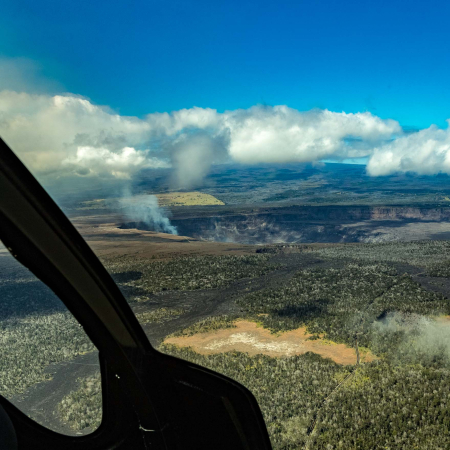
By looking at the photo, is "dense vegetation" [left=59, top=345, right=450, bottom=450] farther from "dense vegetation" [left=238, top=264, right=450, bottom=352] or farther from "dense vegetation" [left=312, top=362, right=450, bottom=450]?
"dense vegetation" [left=238, top=264, right=450, bottom=352]

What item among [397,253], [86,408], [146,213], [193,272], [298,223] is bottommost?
[397,253]

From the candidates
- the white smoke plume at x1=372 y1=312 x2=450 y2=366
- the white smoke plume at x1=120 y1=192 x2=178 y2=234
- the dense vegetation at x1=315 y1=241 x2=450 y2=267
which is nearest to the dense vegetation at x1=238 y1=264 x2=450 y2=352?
the white smoke plume at x1=372 y1=312 x2=450 y2=366

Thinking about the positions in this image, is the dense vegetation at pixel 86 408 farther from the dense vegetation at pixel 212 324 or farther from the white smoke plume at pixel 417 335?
the white smoke plume at pixel 417 335

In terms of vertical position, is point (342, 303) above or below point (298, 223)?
above

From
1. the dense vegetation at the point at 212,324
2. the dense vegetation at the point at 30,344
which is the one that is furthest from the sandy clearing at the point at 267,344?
the dense vegetation at the point at 30,344

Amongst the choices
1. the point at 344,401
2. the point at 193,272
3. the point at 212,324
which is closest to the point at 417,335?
the point at 344,401

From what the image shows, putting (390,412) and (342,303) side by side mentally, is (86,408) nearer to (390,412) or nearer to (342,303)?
(390,412)
